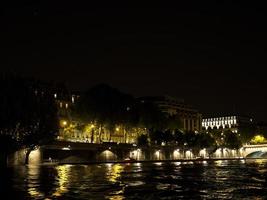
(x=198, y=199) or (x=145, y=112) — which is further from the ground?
(x=145, y=112)

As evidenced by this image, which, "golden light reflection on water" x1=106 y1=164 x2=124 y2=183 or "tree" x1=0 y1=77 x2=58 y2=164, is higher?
"tree" x1=0 y1=77 x2=58 y2=164

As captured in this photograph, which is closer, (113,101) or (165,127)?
(113,101)

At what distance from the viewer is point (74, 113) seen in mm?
153750

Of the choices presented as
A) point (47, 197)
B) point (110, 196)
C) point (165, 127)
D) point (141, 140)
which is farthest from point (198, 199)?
point (165, 127)

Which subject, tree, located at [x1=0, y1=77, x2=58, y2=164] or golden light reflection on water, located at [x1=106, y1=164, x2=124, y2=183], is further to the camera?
tree, located at [x1=0, y1=77, x2=58, y2=164]

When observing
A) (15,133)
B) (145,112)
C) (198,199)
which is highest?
(145,112)

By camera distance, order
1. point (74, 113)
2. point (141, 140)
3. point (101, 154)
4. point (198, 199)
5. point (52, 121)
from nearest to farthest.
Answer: point (198, 199)
point (52, 121)
point (101, 154)
point (74, 113)
point (141, 140)

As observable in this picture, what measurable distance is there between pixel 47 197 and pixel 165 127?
158424 mm

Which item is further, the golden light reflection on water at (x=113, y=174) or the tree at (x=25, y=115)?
the tree at (x=25, y=115)

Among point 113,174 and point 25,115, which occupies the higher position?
point 25,115

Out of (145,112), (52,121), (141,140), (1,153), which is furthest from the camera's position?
(145,112)

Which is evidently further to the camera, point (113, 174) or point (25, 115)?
point (25, 115)

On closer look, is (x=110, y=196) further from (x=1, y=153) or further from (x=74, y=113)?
(x=74, y=113)

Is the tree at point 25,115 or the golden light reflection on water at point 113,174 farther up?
the tree at point 25,115
